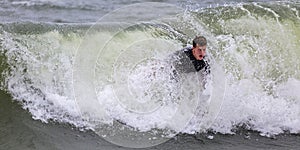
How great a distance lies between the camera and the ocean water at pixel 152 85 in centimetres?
752

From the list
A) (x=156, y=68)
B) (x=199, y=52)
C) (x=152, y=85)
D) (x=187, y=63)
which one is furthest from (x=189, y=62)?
(x=152, y=85)

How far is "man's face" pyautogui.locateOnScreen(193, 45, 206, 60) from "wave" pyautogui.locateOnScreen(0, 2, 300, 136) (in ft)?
1.28

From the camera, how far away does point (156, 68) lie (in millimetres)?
8031

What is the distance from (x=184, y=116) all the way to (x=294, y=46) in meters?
2.64

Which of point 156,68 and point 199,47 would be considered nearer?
point 199,47

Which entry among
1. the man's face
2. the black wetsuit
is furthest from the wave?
the man's face

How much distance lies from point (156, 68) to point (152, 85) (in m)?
0.31

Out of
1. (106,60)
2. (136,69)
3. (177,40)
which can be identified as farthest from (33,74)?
(177,40)

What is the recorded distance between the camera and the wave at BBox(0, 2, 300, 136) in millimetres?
7891

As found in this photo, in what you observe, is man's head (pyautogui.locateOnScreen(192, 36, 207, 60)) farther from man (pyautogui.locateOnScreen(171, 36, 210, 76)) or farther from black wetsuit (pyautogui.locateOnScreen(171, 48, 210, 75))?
black wetsuit (pyautogui.locateOnScreen(171, 48, 210, 75))

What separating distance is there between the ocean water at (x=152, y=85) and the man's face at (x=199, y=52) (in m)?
0.38

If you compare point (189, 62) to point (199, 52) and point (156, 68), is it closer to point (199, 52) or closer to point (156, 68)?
point (199, 52)

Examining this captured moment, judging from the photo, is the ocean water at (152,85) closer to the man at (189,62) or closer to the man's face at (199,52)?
the man at (189,62)

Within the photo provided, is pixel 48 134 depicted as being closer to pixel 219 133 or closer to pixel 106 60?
pixel 106 60
